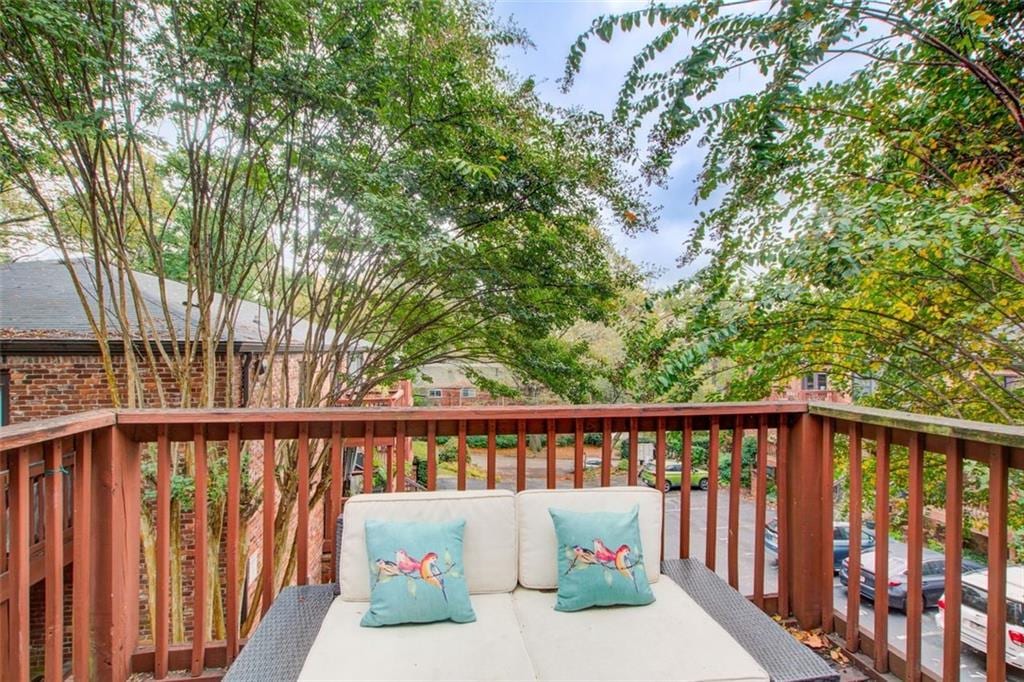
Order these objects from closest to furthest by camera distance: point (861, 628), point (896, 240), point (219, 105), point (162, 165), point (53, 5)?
1. point (861, 628)
2. point (896, 240)
3. point (53, 5)
4. point (219, 105)
5. point (162, 165)

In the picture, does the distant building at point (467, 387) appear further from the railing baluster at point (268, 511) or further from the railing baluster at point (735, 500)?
the railing baluster at point (735, 500)

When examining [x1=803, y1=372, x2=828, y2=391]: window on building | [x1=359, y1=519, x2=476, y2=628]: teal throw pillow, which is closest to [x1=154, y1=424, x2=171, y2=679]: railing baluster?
[x1=359, y1=519, x2=476, y2=628]: teal throw pillow

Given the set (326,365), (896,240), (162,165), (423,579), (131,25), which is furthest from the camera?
(326,365)

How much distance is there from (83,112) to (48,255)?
4792 millimetres

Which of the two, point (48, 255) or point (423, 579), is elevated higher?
point (48, 255)

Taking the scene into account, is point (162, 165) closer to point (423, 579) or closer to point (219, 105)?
point (219, 105)

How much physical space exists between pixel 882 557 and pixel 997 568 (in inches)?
19.2

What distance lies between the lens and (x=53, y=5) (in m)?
2.86

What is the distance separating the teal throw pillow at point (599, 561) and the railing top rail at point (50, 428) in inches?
67.5

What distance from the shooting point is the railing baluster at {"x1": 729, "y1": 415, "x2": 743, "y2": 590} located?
2.17m

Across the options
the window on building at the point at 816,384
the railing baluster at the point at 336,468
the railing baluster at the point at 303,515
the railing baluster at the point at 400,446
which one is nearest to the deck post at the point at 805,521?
the railing baluster at the point at 400,446

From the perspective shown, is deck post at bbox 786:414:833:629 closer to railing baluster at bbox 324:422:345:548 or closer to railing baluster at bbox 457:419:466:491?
railing baluster at bbox 457:419:466:491

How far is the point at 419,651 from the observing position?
1437 millimetres

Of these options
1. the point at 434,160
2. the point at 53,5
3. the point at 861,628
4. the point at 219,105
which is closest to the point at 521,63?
the point at 434,160
